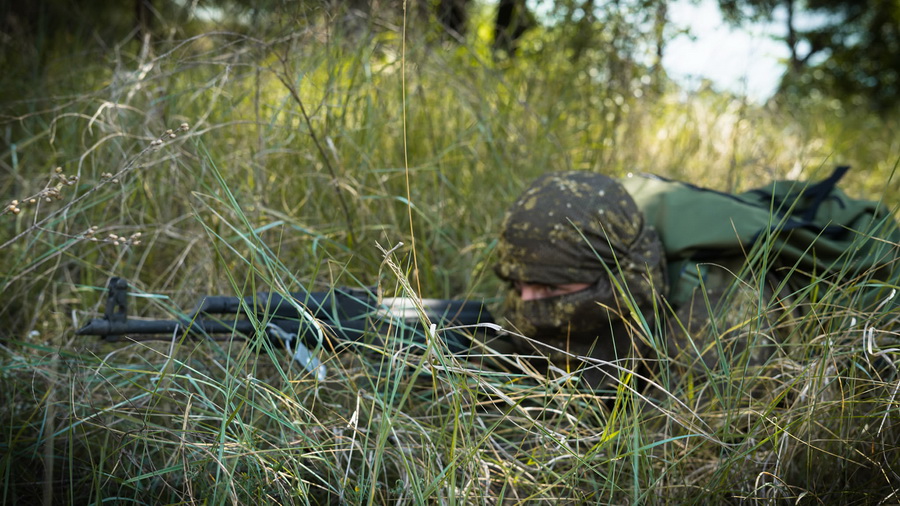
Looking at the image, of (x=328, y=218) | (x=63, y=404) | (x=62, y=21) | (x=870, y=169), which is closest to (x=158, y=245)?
(x=328, y=218)

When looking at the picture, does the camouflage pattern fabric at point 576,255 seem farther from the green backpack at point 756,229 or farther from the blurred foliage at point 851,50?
the blurred foliage at point 851,50

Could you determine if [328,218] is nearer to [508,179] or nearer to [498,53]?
[508,179]

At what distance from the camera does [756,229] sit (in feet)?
7.25

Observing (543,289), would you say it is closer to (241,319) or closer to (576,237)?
(576,237)

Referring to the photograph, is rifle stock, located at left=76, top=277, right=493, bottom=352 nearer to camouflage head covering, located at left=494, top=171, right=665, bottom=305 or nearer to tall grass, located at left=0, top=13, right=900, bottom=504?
tall grass, located at left=0, top=13, right=900, bottom=504

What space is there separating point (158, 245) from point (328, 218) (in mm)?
670

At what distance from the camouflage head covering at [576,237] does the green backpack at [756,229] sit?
0.13 meters

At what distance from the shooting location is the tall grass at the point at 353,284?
1.58 meters

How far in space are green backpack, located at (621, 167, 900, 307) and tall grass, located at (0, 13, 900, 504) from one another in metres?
0.15

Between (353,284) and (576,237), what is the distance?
3.50 ft

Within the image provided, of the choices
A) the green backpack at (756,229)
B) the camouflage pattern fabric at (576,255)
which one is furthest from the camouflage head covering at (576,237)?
the green backpack at (756,229)

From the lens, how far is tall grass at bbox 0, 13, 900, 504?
5.18 feet

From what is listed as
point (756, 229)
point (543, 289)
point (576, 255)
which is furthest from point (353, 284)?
point (756, 229)

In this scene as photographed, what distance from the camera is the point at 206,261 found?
Answer: 2.49 m
